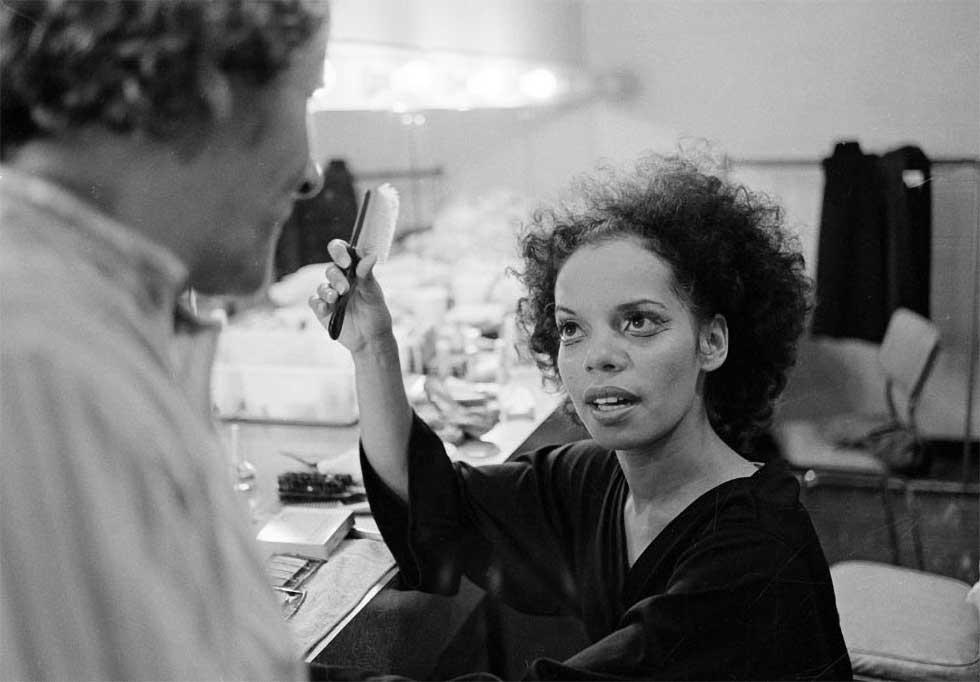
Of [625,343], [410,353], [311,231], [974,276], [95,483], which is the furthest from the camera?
[974,276]

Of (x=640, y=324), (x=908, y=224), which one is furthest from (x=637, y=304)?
(x=908, y=224)

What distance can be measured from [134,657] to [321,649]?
360 millimetres

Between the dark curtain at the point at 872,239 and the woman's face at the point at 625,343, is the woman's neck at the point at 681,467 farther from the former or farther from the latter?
the dark curtain at the point at 872,239

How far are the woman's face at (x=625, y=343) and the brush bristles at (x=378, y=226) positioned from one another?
13cm

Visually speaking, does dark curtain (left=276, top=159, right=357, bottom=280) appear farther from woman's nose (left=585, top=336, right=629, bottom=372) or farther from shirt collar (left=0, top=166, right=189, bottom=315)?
shirt collar (left=0, top=166, right=189, bottom=315)

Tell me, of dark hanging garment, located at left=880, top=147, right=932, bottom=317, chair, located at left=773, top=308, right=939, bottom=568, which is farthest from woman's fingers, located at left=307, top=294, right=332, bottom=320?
dark hanging garment, located at left=880, top=147, right=932, bottom=317

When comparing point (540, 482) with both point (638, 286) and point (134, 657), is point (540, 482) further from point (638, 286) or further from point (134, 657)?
point (134, 657)

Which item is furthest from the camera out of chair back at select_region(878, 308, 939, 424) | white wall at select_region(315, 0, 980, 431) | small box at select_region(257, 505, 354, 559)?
chair back at select_region(878, 308, 939, 424)

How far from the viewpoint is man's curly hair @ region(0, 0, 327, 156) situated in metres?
0.29

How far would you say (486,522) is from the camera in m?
0.69

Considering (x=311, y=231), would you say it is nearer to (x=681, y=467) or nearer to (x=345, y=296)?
(x=345, y=296)

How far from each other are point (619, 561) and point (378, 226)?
0.89 ft

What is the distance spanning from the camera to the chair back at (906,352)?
1.00m

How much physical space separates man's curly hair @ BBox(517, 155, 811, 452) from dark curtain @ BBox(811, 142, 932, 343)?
0.23 meters
